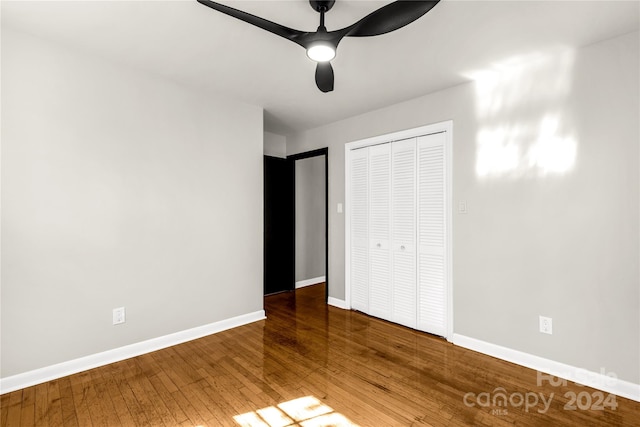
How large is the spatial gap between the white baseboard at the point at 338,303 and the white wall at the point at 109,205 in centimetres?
117

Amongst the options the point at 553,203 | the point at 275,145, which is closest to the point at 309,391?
the point at 553,203

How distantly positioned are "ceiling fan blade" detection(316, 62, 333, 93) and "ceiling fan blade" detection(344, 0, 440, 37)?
0.27m

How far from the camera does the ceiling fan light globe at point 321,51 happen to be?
1773 mm

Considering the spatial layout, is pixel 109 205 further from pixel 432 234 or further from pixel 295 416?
pixel 432 234

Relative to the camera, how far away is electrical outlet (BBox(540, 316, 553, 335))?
8.02ft

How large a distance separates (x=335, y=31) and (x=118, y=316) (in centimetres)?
272

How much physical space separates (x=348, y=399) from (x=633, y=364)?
1.91 metres

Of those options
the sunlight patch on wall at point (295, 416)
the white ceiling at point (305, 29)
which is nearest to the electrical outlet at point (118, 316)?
the sunlight patch on wall at point (295, 416)

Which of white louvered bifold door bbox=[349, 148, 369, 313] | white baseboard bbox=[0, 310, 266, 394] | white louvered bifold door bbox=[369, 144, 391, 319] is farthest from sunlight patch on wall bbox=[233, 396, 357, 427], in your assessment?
white louvered bifold door bbox=[349, 148, 369, 313]

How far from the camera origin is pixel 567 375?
7.70 ft

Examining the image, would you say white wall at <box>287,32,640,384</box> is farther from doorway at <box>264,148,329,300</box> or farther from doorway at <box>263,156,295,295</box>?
doorway at <box>263,156,295,295</box>

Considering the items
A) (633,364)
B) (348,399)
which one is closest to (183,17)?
(348,399)

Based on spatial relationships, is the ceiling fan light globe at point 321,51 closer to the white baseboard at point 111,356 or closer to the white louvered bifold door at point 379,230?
the white louvered bifold door at point 379,230

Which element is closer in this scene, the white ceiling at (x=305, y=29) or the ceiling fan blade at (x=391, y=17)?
the ceiling fan blade at (x=391, y=17)
